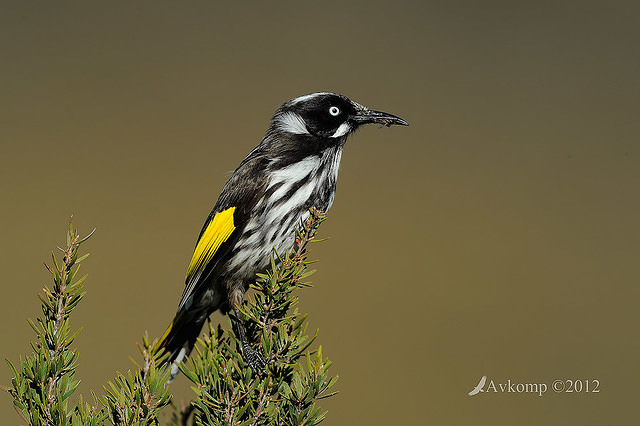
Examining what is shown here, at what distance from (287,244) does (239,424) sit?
2.90 feet

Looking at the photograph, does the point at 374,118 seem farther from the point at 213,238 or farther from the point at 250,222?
the point at 213,238

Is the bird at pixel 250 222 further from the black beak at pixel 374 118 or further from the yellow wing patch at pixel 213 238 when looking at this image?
the black beak at pixel 374 118

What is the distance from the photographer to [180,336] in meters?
1.75

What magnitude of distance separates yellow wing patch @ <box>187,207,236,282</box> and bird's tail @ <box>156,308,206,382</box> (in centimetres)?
14

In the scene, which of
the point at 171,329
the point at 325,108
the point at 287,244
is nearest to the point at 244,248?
the point at 287,244

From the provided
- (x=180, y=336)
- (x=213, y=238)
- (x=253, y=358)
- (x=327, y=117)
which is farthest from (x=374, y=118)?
A: (x=253, y=358)

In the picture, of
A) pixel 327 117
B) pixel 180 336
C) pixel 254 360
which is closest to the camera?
pixel 254 360

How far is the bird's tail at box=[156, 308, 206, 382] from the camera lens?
1706mm

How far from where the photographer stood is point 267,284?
3.66ft

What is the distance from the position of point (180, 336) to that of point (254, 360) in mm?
736

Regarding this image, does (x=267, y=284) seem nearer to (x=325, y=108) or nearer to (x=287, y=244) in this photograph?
(x=287, y=244)

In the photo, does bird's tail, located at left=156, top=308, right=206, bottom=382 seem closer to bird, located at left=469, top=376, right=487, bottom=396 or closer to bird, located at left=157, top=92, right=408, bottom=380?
bird, located at left=157, top=92, right=408, bottom=380

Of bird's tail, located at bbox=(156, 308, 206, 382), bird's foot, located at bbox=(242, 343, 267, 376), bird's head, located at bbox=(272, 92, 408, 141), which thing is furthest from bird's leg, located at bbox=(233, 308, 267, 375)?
bird's head, located at bbox=(272, 92, 408, 141)

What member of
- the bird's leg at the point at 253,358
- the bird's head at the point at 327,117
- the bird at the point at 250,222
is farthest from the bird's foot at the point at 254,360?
the bird's head at the point at 327,117
